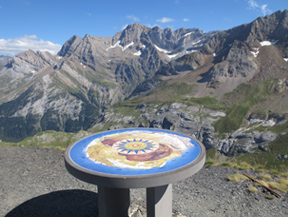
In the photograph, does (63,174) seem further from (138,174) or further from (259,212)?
(259,212)

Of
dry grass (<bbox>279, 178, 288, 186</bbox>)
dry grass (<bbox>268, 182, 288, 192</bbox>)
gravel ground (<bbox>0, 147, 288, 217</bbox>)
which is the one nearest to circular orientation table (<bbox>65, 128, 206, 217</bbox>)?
gravel ground (<bbox>0, 147, 288, 217</bbox>)

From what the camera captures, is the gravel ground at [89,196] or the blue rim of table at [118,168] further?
the gravel ground at [89,196]

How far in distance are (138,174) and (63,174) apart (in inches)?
648

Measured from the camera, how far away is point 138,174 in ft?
35.3

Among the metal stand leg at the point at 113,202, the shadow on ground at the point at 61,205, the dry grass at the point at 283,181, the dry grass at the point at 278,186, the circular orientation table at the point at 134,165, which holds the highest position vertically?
the circular orientation table at the point at 134,165

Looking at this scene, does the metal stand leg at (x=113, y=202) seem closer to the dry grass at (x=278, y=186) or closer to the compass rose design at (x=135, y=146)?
the compass rose design at (x=135, y=146)

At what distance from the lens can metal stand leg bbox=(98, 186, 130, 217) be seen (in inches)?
565

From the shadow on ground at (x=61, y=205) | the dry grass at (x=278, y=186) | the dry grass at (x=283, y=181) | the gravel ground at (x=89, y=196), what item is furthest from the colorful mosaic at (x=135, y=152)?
the dry grass at (x=283, y=181)

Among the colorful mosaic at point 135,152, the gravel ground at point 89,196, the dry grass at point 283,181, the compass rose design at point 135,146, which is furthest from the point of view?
the dry grass at point 283,181

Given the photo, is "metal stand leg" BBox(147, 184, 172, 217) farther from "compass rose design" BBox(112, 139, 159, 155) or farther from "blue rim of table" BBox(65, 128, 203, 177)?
"compass rose design" BBox(112, 139, 159, 155)

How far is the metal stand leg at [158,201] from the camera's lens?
13156 mm

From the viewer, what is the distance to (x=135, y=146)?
15375mm

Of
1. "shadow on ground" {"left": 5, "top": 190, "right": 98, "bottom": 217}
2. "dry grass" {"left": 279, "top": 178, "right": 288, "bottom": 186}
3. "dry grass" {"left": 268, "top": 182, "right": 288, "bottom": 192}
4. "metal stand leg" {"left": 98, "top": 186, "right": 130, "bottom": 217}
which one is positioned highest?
"metal stand leg" {"left": 98, "top": 186, "right": 130, "bottom": 217}

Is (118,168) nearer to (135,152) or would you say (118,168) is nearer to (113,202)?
(135,152)
